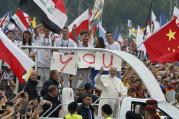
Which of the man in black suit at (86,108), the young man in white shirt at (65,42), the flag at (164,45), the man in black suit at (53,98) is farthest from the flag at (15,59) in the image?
the flag at (164,45)

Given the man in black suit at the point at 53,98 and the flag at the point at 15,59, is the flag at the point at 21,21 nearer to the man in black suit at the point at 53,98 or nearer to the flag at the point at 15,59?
the man in black suit at the point at 53,98

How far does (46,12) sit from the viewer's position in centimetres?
1961

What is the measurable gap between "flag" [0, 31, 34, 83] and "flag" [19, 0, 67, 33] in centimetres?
284

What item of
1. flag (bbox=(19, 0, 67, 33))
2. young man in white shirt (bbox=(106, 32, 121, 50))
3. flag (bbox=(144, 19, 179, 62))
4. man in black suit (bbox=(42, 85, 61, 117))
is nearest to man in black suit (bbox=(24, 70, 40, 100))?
man in black suit (bbox=(42, 85, 61, 117))

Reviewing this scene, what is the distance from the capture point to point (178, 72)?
3206cm

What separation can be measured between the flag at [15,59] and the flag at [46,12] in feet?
9.32

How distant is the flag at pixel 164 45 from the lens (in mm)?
22125

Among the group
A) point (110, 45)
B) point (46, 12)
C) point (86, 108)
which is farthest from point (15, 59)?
point (110, 45)

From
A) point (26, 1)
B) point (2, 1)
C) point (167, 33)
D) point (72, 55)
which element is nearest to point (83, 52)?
point (72, 55)

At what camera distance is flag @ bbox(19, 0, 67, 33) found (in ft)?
63.9

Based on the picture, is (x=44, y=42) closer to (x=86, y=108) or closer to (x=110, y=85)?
(x=110, y=85)

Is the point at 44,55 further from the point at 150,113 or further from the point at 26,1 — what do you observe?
the point at 150,113

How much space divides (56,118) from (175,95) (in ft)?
25.1

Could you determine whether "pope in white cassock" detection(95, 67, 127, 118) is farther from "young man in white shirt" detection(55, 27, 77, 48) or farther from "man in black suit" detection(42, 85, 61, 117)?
"young man in white shirt" detection(55, 27, 77, 48)
